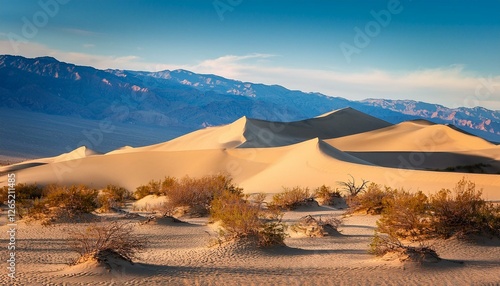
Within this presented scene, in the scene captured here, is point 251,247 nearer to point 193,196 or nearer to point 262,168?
point 193,196

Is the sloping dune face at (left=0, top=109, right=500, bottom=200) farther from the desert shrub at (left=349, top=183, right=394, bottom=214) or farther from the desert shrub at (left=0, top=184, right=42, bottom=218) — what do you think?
the desert shrub at (left=349, top=183, right=394, bottom=214)

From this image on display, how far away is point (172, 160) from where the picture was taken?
40625mm

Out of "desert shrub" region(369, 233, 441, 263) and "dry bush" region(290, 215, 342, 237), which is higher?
"desert shrub" region(369, 233, 441, 263)

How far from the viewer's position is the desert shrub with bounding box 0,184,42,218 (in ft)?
54.4

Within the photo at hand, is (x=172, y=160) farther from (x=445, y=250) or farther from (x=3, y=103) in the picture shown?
(x=3, y=103)

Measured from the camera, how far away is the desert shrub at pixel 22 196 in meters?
16.6

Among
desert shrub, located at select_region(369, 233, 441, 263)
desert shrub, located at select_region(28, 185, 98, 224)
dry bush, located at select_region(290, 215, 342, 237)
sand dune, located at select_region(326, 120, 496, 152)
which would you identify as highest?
sand dune, located at select_region(326, 120, 496, 152)

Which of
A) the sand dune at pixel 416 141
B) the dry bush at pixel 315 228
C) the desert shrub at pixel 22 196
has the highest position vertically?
the sand dune at pixel 416 141

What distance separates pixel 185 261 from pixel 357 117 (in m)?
86.8

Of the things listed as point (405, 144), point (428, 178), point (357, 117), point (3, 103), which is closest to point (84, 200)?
point (428, 178)

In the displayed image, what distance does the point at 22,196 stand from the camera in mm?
21594

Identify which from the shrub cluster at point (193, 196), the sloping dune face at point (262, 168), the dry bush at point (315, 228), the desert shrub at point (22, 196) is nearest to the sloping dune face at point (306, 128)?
the sloping dune face at point (262, 168)

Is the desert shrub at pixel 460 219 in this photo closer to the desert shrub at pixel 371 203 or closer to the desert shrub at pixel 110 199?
the desert shrub at pixel 371 203

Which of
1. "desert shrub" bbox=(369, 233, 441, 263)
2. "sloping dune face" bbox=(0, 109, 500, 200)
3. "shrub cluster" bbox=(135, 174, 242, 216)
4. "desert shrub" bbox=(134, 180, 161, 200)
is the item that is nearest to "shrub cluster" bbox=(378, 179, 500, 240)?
"desert shrub" bbox=(369, 233, 441, 263)
